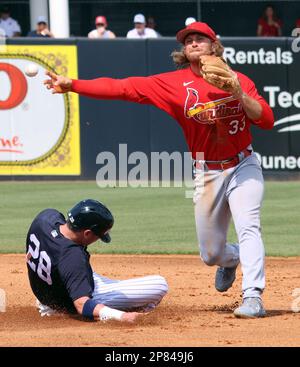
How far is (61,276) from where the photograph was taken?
638 cm

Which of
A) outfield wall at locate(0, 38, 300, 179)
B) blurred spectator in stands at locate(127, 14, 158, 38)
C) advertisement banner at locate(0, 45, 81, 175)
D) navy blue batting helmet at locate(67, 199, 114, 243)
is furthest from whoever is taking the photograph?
blurred spectator in stands at locate(127, 14, 158, 38)

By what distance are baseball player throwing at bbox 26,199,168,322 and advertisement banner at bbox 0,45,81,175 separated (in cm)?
887

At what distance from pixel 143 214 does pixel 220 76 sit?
6.21 meters

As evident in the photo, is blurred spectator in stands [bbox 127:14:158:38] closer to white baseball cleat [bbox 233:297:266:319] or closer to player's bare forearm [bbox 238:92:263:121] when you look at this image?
player's bare forearm [bbox 238:92:263:121]

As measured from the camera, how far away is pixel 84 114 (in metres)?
15.6

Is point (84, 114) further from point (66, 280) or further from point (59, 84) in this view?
point (66, 280)

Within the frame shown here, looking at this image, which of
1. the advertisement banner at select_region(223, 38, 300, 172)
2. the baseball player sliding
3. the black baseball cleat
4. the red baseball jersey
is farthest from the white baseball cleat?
the advertisement banner at select_region(223, 38, 300, 172)

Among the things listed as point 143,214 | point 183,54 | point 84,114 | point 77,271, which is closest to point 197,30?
point 183,54

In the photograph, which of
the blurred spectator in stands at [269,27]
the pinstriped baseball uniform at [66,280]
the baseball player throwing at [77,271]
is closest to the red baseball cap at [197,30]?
the baseball player throwing at [77,271]

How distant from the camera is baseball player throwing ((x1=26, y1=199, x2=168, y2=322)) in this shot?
634 cm

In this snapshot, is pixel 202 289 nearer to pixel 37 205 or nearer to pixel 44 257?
pixel 44 257

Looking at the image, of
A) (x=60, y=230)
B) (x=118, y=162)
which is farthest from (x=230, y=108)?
(x=118, y=162)

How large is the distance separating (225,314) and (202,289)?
1.34 metres

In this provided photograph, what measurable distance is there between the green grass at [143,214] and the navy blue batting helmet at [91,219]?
379 centimetres
